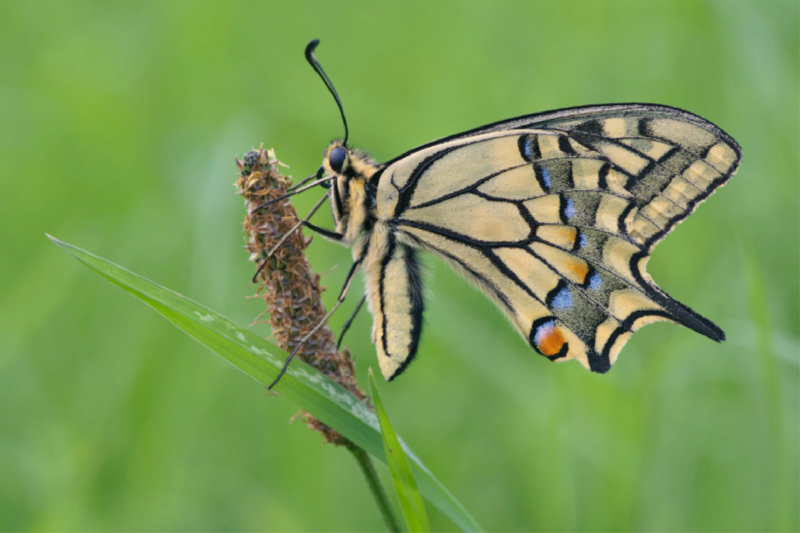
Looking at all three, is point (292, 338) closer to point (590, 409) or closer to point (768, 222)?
point (590, 409)

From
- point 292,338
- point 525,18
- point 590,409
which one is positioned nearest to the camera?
point 292,338

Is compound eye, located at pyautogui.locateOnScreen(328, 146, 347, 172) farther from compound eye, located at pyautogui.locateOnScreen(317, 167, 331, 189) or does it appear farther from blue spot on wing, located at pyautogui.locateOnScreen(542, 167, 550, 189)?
blue spot on wing, located at pyautogui.locateOnScreen(542, 167, 550, 189)

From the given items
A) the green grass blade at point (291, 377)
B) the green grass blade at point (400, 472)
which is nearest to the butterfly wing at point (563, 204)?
the green grass blade at point (291, 377)

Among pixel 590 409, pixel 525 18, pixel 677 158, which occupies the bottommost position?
pixel 590 409

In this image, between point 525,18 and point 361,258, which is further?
point 525,18

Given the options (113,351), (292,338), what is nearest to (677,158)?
(292,338)

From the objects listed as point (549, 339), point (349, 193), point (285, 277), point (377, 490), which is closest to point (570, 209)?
point (549, 339)

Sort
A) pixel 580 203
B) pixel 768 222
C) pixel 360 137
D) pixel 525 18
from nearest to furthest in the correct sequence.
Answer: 1. pixel 580 203
2. pixel 768 222
3. pixel 360 137
4. pixel 525 18
